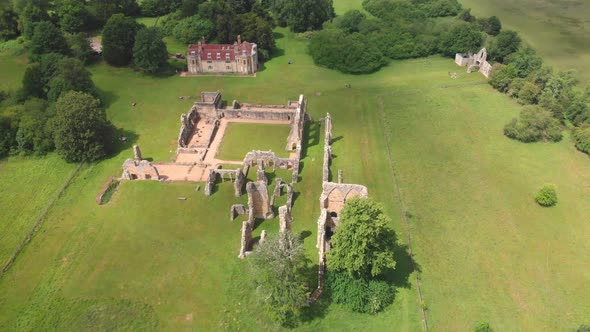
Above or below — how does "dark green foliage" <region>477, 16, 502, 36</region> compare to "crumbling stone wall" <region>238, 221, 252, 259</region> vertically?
above

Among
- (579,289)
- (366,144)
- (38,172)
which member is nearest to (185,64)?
(38,172)

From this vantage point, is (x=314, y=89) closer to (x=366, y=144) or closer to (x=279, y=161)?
(x=366, y=144)

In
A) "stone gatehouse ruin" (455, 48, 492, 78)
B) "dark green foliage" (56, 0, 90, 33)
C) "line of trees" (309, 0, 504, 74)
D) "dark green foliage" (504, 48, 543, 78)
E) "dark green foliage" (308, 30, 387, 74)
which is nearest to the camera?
"dark green foliage" (504, 48, 543, 78)

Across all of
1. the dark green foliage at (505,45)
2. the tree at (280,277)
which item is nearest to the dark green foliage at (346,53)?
the dark green foliage at (505,45)

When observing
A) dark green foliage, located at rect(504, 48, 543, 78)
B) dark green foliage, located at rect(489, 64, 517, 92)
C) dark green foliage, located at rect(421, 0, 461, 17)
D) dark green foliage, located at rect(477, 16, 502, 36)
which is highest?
dark green foliage, located at rect(421, 0, 461, 17)

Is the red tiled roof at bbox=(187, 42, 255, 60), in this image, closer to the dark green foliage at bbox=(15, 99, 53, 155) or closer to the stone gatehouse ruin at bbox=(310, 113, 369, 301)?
the dark green foliage at bbox=(15, 99, 53, 155)

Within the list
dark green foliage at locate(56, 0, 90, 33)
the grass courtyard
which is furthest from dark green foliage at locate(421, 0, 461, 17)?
dark green foliage at locate(56, 0, 90, 33)

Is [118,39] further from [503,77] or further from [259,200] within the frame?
[503,77]
